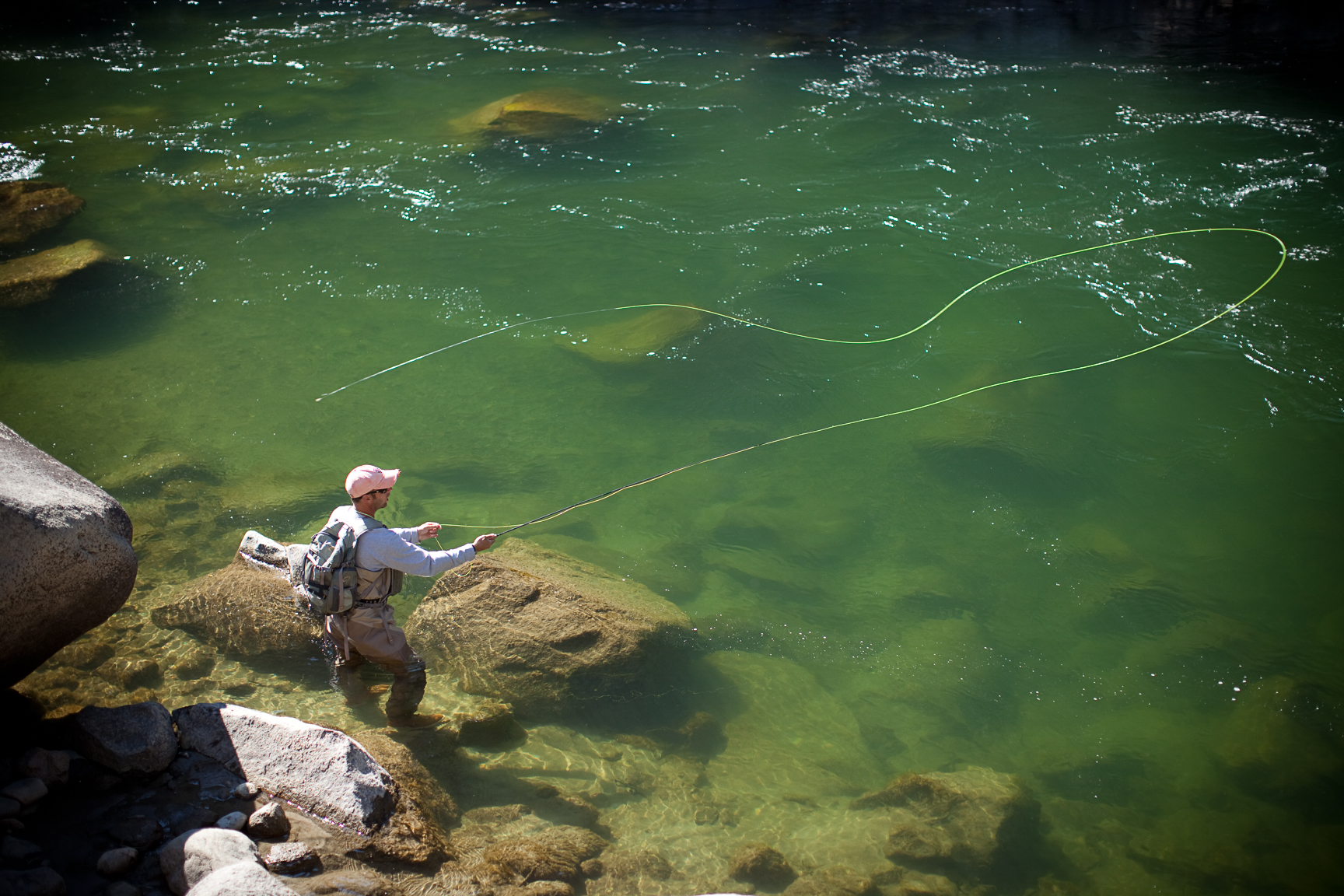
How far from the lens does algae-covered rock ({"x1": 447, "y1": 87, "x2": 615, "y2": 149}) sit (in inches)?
493

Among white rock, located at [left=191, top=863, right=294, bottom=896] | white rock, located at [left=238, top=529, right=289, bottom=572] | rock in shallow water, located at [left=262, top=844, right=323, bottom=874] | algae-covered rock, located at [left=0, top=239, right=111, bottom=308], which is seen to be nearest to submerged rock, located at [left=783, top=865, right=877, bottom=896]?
rock in shallow water, located at [left=262, top=844, right=323, bottom=874]

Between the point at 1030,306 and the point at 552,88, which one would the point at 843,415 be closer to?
the point at 1030,306

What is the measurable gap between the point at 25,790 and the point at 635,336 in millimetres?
6342

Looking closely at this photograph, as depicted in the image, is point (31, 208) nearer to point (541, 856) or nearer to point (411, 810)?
point (411, 810)

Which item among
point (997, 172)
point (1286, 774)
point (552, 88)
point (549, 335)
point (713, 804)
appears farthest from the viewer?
point (552, 88)

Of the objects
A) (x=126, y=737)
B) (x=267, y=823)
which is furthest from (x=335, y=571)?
(x=267, y=823)

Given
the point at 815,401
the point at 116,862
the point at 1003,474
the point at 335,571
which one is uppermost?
the point at 335,571

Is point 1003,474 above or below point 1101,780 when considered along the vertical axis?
above

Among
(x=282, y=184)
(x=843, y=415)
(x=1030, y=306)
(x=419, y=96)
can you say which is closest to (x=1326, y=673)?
(x=843, y=415)

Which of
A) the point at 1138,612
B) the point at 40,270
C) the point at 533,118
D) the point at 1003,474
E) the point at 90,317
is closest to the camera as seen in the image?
the point at 1138,612

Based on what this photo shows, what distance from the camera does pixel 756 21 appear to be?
56.3 feet

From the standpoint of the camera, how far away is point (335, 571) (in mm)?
4242

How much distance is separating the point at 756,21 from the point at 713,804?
16.3 meters

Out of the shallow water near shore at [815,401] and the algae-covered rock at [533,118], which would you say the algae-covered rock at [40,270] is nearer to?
the shallow water near shore at [815,401]
